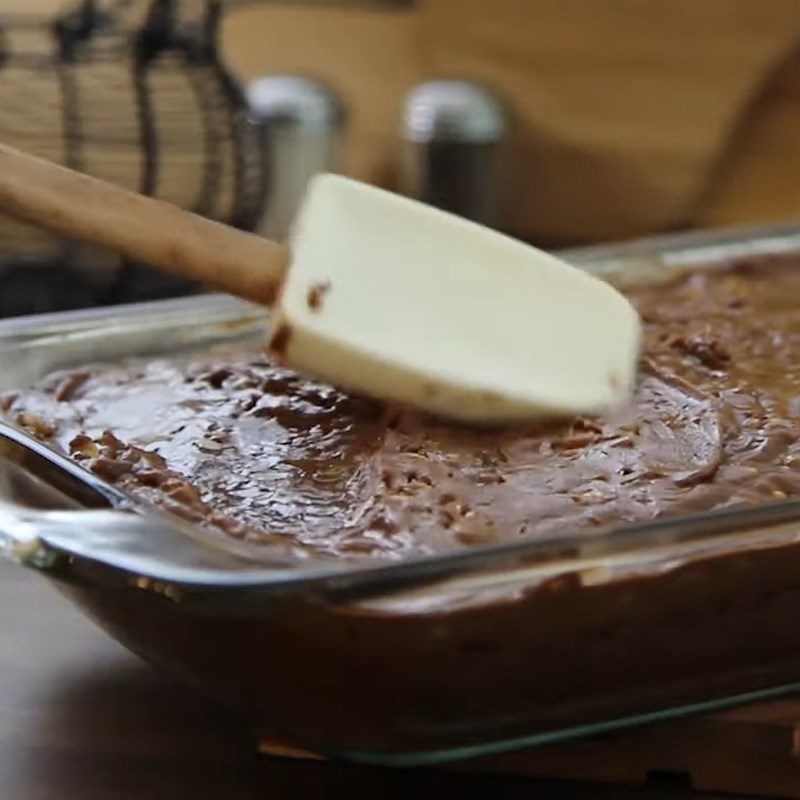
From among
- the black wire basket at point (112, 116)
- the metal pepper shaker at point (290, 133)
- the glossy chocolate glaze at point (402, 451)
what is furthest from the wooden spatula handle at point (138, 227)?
the metal pepper shaker at point (290, 133)

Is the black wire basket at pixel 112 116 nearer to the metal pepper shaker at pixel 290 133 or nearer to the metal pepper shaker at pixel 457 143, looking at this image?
the metal pepper shaker at pixel 290 133

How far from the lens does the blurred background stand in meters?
1.98

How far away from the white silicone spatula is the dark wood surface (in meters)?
0.26

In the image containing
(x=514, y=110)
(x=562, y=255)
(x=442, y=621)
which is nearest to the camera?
(x=442, y=621)

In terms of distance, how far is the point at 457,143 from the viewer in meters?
2.00

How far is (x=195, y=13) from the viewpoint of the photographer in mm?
1695

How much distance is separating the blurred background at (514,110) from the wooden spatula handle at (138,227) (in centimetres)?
72

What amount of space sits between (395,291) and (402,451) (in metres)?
0.13

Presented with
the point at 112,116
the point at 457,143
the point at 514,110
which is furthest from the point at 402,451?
the point at 514,110

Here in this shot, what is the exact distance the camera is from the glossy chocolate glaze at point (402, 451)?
2.83ft

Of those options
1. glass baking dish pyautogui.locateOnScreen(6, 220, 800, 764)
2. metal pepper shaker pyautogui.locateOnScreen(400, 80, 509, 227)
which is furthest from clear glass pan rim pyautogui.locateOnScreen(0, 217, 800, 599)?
metal pepper shaker pyautogui.locateOnScreen(400, 80, 509, 227)

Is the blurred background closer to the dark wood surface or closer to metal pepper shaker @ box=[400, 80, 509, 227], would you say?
metal pepper shaker @ box=[400, 80, 509, 227]

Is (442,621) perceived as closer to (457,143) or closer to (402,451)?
(402,451)

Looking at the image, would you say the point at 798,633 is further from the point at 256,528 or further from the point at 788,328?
the point at 788,328
